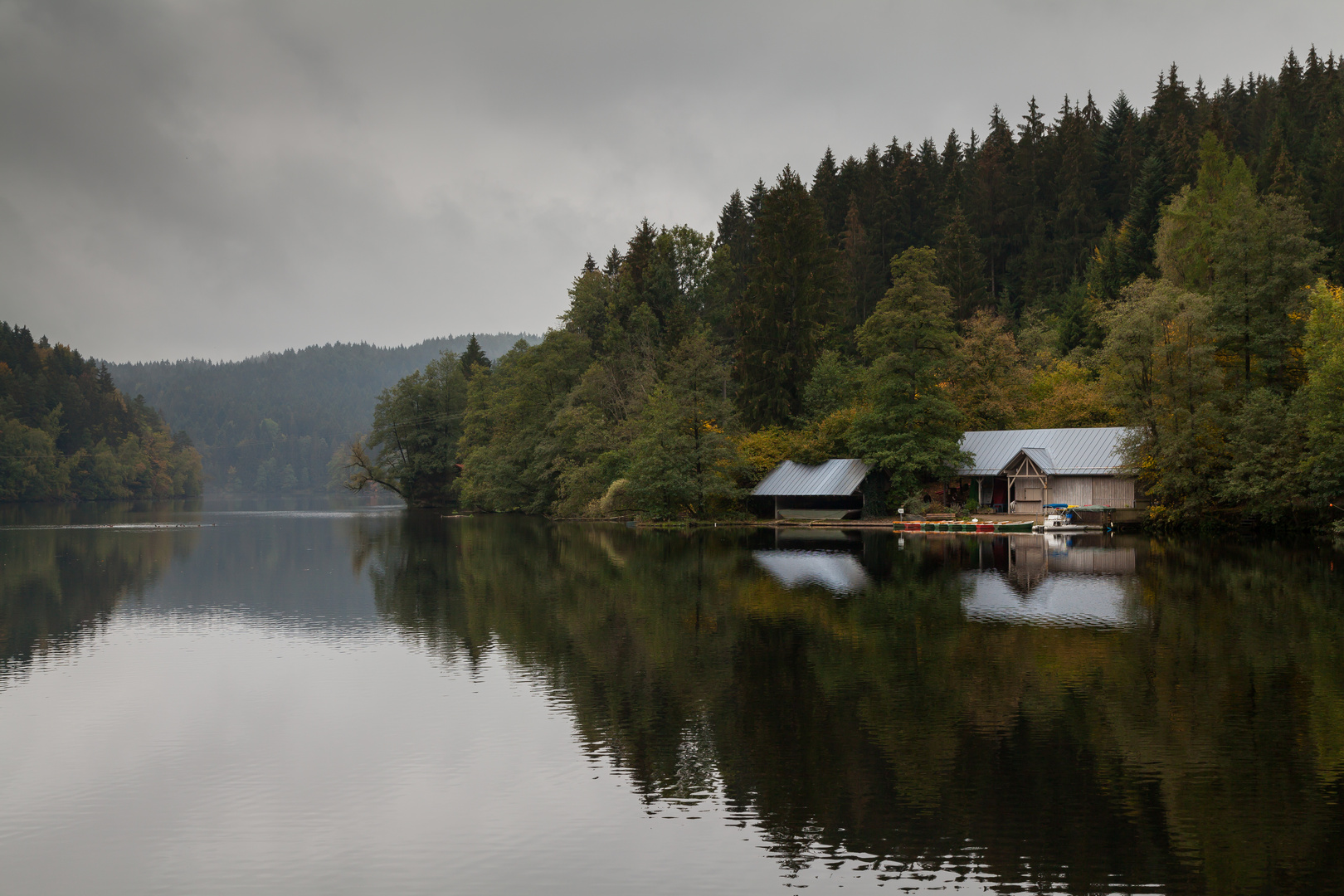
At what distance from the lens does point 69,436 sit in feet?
486

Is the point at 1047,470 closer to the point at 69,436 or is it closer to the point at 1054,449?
the point at 1054,449

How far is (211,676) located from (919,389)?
160ft

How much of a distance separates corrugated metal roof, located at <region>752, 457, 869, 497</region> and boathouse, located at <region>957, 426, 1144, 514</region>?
6353mm

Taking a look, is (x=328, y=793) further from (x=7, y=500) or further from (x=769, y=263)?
(x=7, y=500)

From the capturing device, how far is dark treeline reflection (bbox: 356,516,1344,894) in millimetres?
Answer: 9773

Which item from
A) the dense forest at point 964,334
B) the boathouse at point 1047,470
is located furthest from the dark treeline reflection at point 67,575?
the boathouse at point 1047,470

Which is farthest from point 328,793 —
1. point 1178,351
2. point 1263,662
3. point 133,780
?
point 1178,351

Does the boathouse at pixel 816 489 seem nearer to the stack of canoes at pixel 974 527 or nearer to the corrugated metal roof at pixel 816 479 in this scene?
the corrugated metal roof at pixel 816 479

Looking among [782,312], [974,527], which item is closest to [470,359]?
[782,312]

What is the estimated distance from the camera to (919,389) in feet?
199

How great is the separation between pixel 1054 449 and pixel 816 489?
14118 millimetres

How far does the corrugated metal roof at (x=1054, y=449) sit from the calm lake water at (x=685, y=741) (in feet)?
94.6

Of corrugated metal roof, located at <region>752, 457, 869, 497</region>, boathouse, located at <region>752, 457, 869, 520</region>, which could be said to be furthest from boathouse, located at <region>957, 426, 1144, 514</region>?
boathouse, located at <region>752, 457, 869, 520</region>

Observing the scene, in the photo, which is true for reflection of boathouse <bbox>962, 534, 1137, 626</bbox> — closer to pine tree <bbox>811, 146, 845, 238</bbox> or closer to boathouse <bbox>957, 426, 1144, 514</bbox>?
boathouse <bbox>957, 426, 1144, 514</bbox>
